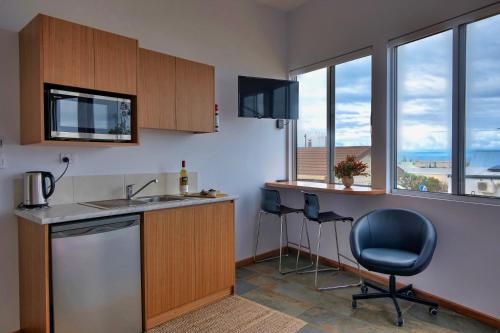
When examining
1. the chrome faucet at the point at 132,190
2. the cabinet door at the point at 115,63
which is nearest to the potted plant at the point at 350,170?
the chrome faucet at the point at 132,190

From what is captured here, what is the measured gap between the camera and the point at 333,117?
4094mm

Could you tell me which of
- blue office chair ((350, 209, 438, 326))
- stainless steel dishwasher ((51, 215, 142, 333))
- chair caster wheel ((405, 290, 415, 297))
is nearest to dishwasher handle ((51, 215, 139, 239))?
stainless steel dishwasher ((51, 215, 142, 333))

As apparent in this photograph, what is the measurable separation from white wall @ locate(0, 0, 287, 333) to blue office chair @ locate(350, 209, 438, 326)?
1517 mm

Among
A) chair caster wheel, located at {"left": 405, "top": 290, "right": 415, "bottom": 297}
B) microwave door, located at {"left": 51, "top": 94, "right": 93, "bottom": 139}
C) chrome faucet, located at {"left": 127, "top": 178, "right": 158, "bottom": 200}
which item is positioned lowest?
chair caster wheel, located at {"left": 405, "top": 290, "right": 415, "bottom": 297}

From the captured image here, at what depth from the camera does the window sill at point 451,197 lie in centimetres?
268

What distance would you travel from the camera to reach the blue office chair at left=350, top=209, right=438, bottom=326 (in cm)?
263

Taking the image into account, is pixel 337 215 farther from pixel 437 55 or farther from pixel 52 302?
pixel 52 302

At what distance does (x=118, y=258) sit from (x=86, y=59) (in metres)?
1.45

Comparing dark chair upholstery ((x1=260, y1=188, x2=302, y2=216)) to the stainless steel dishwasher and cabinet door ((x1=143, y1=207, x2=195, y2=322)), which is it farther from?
the stainless steel dishwasher

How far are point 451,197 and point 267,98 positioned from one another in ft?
7.12

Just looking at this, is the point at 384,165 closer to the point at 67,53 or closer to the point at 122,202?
the point at 122,202

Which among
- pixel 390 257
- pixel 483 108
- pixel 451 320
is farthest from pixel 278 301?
pixel 483 108

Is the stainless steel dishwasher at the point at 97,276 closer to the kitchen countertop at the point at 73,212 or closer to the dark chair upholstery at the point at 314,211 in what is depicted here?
the kitchen countertop at the point at 73,212

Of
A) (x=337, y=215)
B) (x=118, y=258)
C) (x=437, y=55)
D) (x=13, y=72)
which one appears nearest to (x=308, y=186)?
(x=337, y=215)
